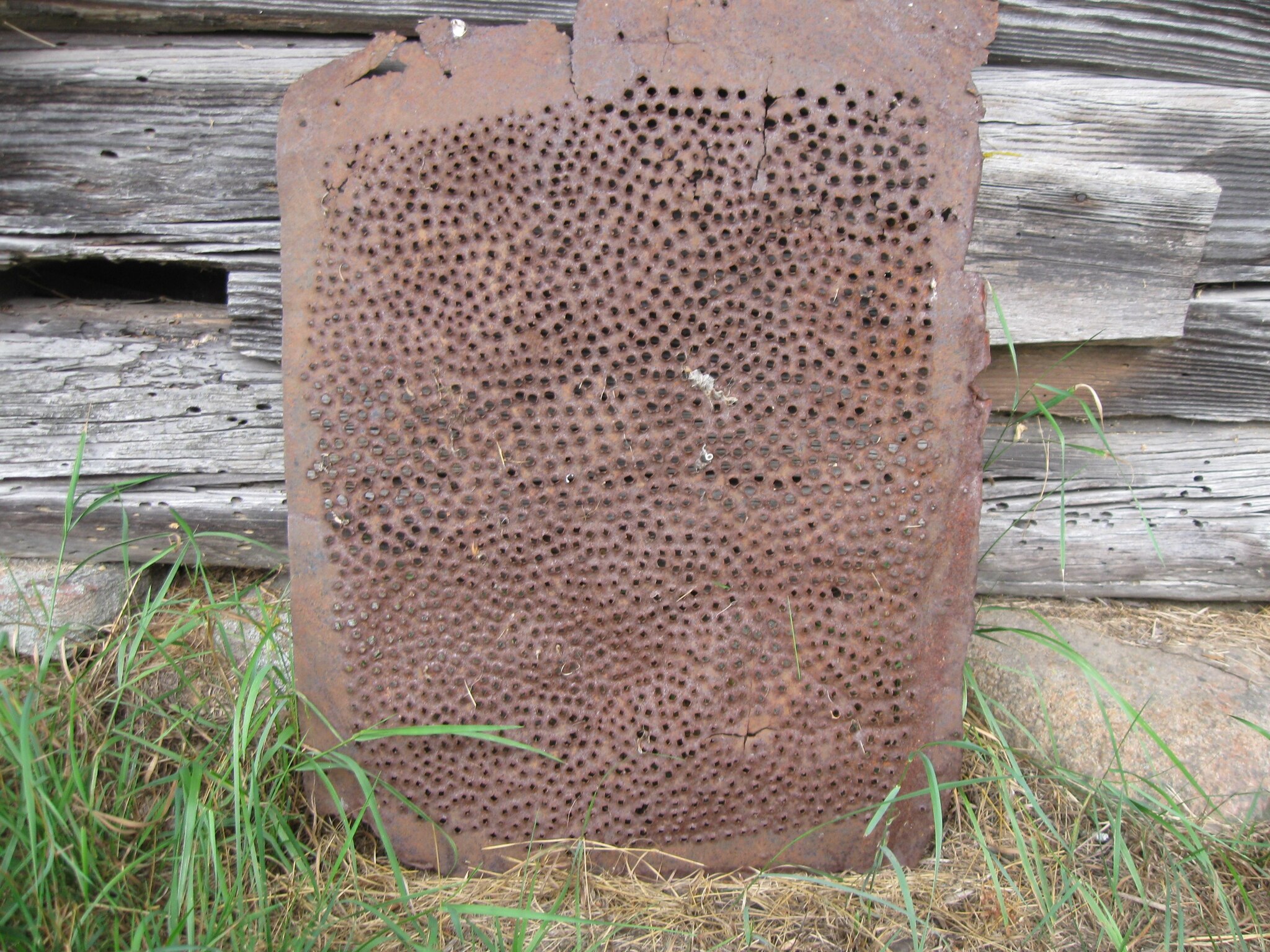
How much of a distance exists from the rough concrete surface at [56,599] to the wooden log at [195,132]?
0.78m

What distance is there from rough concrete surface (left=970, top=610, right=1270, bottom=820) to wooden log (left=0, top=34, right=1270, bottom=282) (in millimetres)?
996

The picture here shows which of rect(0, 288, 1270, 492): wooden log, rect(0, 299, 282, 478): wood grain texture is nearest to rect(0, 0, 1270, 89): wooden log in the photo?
rect(0, 288, 1270, 492): wooden log

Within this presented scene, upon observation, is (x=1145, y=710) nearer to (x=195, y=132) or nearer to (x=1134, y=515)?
(x=1134, y=515)

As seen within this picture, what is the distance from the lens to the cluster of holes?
61.4 inches

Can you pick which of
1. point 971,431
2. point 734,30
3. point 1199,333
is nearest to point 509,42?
point 734,30

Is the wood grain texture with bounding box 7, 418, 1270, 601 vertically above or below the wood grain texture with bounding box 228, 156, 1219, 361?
below

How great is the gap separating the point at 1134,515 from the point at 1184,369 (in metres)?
0.39

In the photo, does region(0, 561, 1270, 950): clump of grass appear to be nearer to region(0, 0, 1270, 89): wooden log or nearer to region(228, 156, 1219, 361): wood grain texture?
region(228, 156, 1219, 361): wood grain texture

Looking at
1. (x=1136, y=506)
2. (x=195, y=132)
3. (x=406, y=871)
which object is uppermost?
(x=195, y=132)

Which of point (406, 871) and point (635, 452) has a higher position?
point (635, 452)

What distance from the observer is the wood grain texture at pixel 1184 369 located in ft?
6.68

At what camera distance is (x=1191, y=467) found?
2.15 meters

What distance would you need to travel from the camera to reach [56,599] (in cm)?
194

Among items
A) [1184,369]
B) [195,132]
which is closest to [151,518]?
[195,132]
